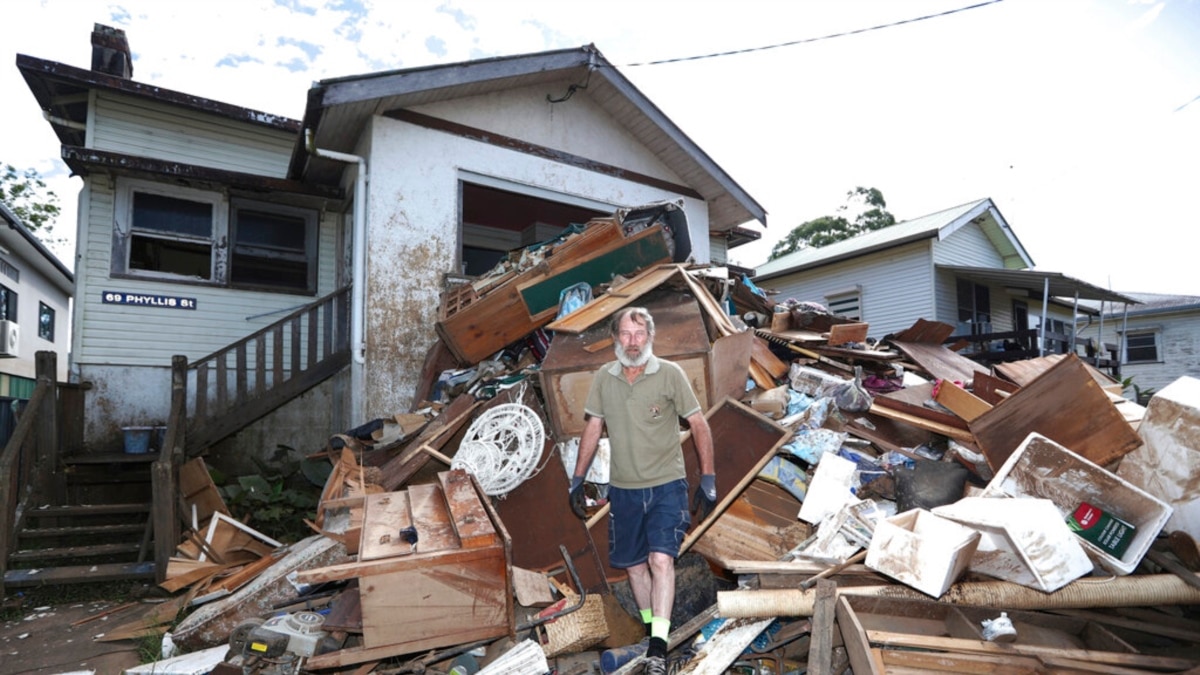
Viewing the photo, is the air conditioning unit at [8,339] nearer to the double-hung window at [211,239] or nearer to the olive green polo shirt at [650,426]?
the double-hung window at [211,239]

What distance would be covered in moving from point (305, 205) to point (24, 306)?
9.59 meters

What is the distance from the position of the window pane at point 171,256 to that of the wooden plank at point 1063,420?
30.3 feet

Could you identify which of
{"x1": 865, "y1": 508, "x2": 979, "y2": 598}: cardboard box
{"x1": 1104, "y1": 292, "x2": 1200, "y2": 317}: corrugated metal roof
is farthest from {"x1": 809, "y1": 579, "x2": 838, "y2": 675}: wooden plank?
{"x1": 1104, "y1": 292, "x2": 1200, "y2": 317}: corrugated metal roof

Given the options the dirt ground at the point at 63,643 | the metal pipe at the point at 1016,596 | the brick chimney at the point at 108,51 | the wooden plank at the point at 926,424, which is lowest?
the dirt ground at the point at 63,643

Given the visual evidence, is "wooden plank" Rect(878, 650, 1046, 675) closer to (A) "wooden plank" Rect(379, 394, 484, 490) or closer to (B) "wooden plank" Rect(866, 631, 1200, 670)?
(B) "wooden plank" Rect(866, 631, 1200, 670)

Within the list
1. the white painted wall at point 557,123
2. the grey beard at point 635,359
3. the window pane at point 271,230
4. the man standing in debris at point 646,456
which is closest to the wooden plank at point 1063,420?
the man standing in debris at point 646,456

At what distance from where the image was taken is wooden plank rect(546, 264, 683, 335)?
508 cm

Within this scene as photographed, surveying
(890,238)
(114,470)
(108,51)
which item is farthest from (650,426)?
(890,238)

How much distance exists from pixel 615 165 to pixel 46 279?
14775 millimetres

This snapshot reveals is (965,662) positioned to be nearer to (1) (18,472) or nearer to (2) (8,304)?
(1) (18,472)

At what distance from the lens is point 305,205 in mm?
8578

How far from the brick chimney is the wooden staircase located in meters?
4.61

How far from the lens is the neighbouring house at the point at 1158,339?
2008 centimetres

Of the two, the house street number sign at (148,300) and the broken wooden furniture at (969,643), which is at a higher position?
the house street number sign at (148,300)
